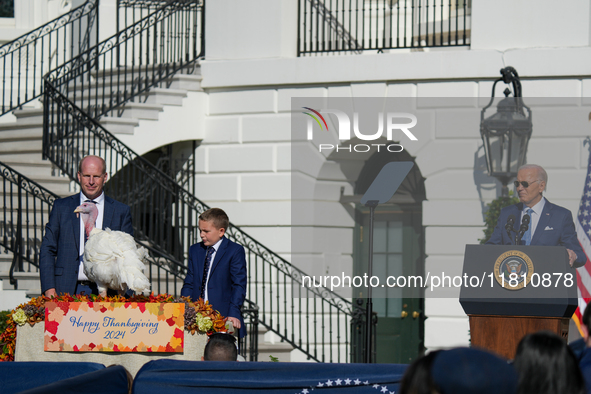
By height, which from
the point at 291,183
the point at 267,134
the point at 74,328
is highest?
the point at 267,134

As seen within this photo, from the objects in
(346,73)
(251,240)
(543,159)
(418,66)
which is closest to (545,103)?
(543,159)

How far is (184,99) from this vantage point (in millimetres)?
12023

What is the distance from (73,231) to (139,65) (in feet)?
22.7

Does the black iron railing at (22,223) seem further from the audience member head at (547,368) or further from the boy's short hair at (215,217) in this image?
the audience member head at (547,368)

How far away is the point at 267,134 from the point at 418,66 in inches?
96.4

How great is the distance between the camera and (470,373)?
195 cm

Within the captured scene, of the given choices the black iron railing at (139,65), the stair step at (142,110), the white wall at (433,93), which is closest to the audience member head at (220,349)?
the white wall at (433,93)

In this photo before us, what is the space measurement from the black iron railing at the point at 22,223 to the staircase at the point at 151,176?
5cm

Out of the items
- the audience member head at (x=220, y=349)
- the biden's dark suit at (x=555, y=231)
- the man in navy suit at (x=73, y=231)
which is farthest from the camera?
the biden's dark suit at (x=555, y=231)

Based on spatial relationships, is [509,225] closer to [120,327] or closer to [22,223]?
[120,327]

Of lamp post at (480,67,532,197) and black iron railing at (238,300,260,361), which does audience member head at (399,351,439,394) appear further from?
lamp post at (480,67,532,197)

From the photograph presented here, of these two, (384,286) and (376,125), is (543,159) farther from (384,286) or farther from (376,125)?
(384,286)

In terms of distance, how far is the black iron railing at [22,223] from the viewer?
30.3ft

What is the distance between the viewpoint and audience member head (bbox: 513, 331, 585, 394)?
7.95ft
